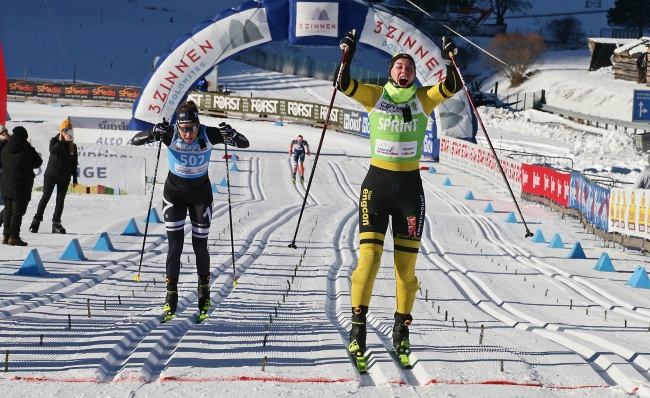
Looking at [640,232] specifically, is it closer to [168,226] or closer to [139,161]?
[168,226]

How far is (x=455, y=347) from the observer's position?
6.52 metres

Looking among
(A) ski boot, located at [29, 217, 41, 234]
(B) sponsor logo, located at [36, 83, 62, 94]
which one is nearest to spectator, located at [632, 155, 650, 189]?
(A) ski boot, located at [29, 217, 41, 234]

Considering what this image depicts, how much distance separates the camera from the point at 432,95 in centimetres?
645

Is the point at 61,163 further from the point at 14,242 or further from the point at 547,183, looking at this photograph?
the point at 547,183

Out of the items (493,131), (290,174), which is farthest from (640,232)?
(493,131)

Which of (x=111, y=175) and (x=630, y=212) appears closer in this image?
(x=630, y=212)

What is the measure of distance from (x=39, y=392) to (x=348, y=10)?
26.6 metres

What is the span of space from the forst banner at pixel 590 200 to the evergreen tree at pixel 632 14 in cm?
6089

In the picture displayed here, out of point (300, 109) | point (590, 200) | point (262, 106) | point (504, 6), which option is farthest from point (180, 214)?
point (504, 6)

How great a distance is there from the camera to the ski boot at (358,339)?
5.85 metres

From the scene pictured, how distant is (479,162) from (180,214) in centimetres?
2319

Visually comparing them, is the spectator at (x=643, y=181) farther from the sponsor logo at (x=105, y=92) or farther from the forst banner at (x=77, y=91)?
the sponsor logo at (x=105, y=92)

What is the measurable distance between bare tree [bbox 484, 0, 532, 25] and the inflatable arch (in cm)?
5546

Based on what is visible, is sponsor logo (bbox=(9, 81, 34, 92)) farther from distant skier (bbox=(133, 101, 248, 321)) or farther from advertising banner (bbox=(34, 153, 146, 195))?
distant skier (bbox=(133, 101, 248, 321))
